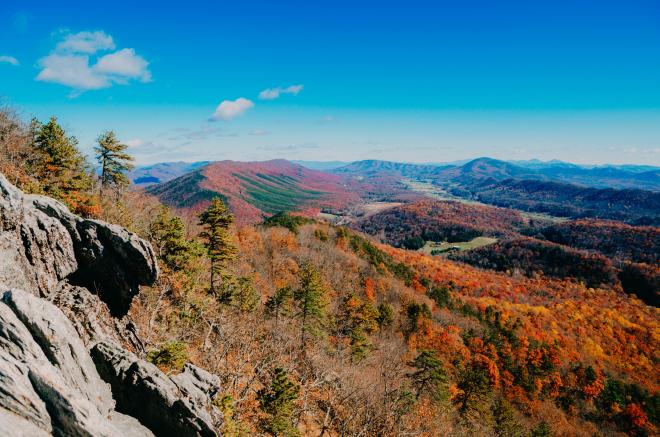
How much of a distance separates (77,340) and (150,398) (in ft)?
10.9

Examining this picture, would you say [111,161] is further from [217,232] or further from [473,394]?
[473,394]

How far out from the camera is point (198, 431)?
12414 mm

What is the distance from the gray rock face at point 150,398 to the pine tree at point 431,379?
33.4 m

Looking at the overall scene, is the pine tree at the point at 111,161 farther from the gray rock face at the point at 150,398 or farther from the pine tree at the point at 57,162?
the gray rock face at the point at 150,398

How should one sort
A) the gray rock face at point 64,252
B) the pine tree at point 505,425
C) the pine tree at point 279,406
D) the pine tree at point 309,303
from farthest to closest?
the pine tree at point 505,425
the pine tree at point 309,303
the pine tree at point 279,406
the gray rock face at point 64,252

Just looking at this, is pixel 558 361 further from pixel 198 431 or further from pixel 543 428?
pixel 198 431

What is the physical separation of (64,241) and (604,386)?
12108 cm

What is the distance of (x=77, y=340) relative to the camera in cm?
1195

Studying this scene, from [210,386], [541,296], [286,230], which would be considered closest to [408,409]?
[210,386]

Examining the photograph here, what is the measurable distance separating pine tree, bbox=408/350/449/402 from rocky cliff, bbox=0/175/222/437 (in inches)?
1223

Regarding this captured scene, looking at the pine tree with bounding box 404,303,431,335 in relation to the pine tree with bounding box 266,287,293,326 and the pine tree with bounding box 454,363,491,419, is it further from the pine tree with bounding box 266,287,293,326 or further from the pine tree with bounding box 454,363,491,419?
the pine tree with bounding box 266,287,293,326

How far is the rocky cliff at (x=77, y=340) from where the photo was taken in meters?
9.65

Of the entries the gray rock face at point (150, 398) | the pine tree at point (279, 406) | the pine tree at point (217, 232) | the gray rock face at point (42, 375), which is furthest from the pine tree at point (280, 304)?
the gray rock face at point (42, 375)

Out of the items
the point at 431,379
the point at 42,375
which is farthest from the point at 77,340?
the point at 431,379
